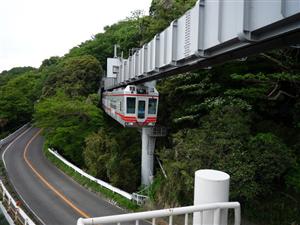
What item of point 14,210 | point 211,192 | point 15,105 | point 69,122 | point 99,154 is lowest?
point 14,210

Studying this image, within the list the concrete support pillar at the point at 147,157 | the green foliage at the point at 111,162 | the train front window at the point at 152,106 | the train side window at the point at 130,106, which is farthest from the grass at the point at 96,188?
the train front window at the point at 152,106

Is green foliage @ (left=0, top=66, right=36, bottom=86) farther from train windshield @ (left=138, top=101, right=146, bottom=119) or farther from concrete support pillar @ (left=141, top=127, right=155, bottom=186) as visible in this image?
train windshield @ (left=138, top=101, right=146, bottom=119)

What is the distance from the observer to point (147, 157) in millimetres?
21625

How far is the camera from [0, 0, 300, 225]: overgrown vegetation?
1145cm

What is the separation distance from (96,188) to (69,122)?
9.22 m

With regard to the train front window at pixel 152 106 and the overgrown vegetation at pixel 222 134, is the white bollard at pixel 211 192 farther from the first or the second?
the train front window at pixel 152 106

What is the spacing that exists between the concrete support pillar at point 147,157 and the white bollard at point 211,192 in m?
18.7

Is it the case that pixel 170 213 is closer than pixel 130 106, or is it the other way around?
pixel 170 213

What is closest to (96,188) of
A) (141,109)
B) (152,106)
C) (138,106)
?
(141,109)

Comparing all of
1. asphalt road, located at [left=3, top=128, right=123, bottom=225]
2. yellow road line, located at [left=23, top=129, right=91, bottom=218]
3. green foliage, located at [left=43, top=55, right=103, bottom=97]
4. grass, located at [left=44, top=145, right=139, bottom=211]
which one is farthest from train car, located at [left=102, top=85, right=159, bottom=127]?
green foliage, located at [left=43, top=55, right=103, bottom=97]

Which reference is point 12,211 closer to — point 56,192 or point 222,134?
point 56,192

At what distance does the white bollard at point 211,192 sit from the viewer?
2.28m

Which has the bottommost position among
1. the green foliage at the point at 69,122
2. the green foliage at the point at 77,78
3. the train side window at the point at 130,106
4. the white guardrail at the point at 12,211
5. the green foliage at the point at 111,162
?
the white guardrail at the point at 12,211

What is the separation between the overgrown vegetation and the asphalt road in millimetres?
2513
